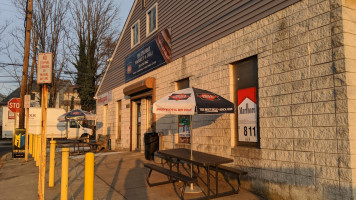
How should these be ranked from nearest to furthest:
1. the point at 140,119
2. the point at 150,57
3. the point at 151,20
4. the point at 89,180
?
the point at 89,180 < the point at 150,57 < the point at 151,20 < the point at 140,119

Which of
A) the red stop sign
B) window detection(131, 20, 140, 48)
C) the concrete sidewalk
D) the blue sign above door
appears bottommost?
the concrete sidewalk

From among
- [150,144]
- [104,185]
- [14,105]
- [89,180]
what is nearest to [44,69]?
[89,180]

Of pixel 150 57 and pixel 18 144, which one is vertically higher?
pixel 150 57

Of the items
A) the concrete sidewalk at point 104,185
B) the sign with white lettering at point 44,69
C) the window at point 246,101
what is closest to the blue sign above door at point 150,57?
the window at point 246,101

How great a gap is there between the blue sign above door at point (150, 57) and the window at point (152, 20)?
0.58 meters

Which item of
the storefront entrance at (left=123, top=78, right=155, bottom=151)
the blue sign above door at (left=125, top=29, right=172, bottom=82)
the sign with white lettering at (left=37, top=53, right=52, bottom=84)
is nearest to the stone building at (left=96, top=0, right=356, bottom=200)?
the blue sign above door at (left=125, top=29, right=172, bottom=82)

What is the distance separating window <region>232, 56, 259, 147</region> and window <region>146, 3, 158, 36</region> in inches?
220

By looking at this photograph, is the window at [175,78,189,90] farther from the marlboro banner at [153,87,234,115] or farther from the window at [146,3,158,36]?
the marlboro banner at [153,87,234,115]

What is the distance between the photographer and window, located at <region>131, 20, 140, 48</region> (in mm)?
12914

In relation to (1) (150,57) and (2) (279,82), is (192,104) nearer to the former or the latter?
(2) (279,82)

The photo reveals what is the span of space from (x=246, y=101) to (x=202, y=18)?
3.10 metres

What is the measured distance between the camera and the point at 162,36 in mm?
10492

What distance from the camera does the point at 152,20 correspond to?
38.5 feet

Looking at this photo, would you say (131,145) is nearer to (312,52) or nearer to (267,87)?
(267,87)
